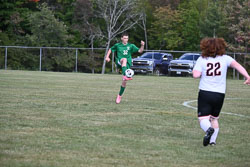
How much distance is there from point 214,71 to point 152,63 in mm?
31484

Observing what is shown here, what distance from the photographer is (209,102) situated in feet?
23.4

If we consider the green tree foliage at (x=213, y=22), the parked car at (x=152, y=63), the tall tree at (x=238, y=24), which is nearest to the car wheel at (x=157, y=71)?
the parked car at (x=152, y=63)

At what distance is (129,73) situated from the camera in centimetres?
1395

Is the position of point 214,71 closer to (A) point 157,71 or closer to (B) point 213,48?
(B) point 213,48

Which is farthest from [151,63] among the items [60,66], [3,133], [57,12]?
[3,133]

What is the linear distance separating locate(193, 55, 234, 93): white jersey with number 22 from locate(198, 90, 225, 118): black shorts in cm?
7

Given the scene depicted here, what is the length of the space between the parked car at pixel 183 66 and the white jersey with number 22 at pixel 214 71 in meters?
29.9

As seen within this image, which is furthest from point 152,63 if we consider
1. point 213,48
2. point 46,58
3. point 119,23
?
point 213,48

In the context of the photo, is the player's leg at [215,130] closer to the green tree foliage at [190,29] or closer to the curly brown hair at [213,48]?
the curly brown hair at [213,48]

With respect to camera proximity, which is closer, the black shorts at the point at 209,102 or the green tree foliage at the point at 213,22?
the black shorts at the point at 209,102

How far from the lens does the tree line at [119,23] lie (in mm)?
50122

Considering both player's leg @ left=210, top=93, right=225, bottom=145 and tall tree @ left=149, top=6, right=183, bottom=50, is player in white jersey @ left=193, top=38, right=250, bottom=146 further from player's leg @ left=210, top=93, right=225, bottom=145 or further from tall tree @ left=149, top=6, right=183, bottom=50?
tall tree @ left=149, top=6, right=183, bottom=50

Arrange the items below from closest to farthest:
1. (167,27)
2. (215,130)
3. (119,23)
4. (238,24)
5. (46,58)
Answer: (215,130)
(46,58)
(238,24)
(167,27)
(119,23)

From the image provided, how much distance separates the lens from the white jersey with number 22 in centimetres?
712
